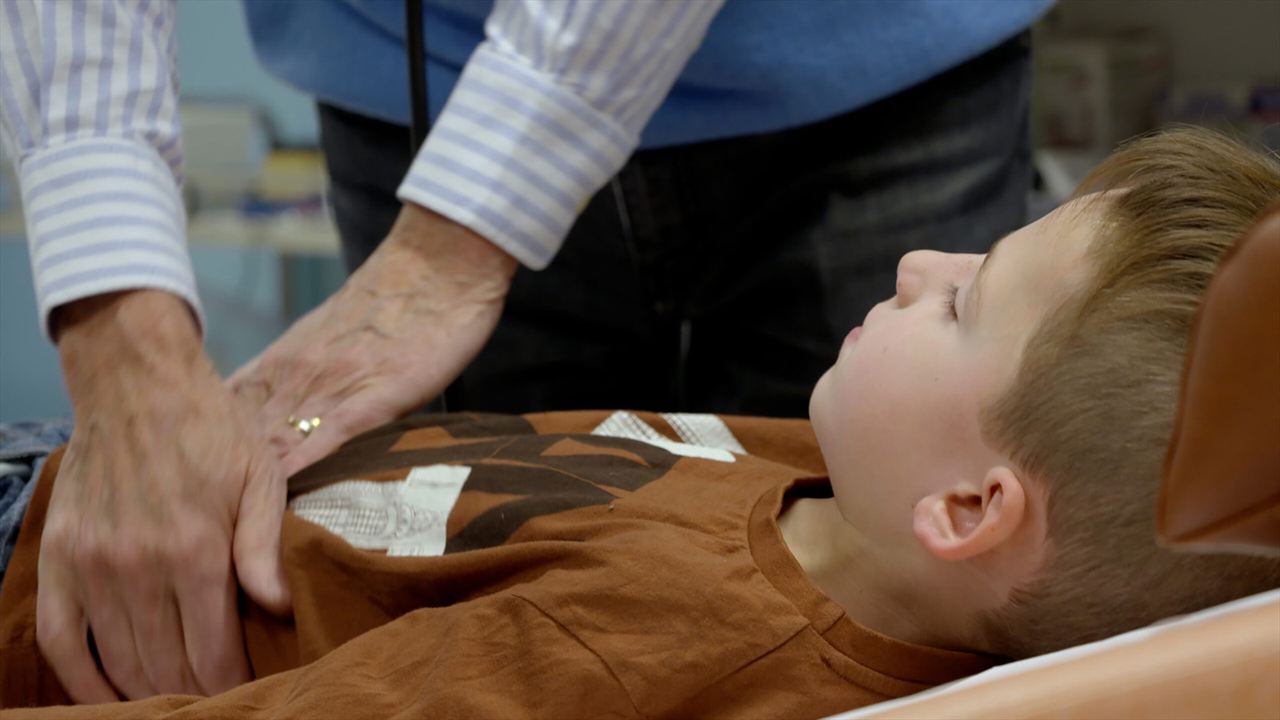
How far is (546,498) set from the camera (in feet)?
2.69

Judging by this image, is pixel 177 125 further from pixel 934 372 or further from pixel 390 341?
pixel 934 372

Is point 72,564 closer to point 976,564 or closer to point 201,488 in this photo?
point 201,488

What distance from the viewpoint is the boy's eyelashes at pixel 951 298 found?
75 cm

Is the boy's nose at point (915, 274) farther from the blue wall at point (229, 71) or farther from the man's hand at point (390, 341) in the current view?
the blue wall at point (229, 71)

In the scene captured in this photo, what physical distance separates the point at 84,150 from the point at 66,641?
32 cm

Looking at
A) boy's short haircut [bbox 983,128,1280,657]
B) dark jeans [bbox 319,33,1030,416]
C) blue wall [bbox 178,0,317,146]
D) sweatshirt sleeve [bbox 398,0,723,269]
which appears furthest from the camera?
blue wall [bbox 178,0,317,146]

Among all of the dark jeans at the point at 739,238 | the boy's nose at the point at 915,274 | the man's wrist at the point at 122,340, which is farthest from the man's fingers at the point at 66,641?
the boy's nose at the point at 915,274

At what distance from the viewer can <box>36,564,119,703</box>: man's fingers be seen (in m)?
0.79

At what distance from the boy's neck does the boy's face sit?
15 mm

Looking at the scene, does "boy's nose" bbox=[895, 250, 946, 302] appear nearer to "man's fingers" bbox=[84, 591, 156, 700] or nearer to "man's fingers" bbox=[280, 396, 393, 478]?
"man's fingers" bbox=[280, 396, 393, 478]

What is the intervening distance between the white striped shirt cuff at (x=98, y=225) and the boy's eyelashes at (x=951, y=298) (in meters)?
0.49

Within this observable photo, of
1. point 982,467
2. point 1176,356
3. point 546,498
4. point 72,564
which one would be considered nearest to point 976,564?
point 982,467

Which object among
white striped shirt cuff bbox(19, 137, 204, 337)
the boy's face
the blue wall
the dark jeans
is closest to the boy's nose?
the boy's face

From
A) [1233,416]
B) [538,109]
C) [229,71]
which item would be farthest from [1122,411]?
[229,71]
